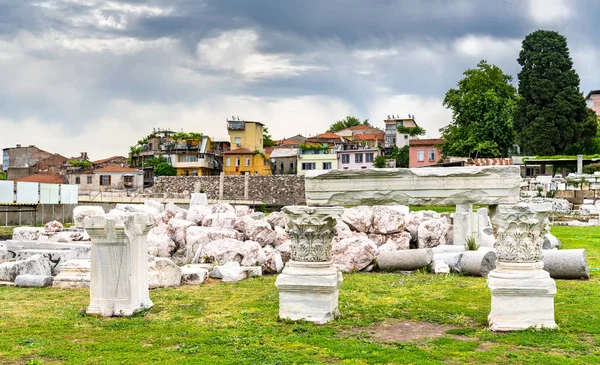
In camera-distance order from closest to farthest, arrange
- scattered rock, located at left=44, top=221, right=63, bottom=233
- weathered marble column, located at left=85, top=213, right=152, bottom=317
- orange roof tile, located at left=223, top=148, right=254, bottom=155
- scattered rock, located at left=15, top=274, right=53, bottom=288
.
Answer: weathered marble column, located at left=85, top=213, right=152, bottom=317
scattered rock, located at left=15, top=274, right=53, bottom=288
scattered rock, located at left=44, top=221, right=63, bottom=233
orange roof tile, located at left=223, top=148, right=254, bottom=155

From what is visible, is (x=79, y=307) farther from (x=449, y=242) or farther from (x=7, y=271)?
(x=449, y=242)

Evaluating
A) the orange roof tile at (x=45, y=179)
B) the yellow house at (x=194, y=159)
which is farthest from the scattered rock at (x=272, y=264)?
the yellow house at (x=194, y=159)

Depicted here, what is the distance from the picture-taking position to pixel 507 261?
26.5ft

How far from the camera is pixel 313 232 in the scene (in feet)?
28.2

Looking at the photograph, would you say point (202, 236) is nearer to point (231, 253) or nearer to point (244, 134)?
point (231, 253)

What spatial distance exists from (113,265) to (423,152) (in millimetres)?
59814

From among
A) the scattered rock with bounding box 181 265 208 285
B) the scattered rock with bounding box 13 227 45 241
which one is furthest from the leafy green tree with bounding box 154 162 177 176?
the scattered rock with bounding box 181 265 208 285

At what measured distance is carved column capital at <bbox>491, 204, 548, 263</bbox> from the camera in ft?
26.2

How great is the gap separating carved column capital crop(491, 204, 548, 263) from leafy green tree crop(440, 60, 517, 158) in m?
43.6

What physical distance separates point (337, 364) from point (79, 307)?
5098 mm

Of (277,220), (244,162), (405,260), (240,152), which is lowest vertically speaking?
(405,260)

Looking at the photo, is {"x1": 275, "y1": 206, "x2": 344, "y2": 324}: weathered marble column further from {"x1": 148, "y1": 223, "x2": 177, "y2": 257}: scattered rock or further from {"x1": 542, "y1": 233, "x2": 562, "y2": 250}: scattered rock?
{"x1": 542, "y1": 233, "x2": 562, "y2": 250}: scattered rock

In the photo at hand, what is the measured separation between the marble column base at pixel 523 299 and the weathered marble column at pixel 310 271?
221cm

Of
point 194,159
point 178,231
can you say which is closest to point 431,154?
point 194,159
